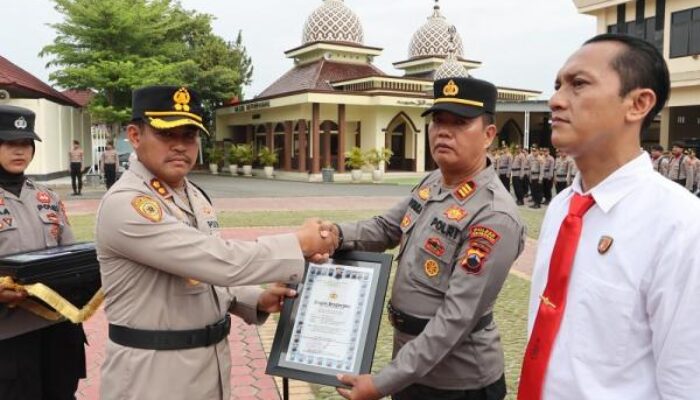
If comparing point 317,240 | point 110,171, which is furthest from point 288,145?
point 317,240

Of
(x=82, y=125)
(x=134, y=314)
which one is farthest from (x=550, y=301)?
(x=82, y=125)

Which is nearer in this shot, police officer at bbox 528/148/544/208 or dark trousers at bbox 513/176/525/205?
police officer at bbox 528/148/544/208

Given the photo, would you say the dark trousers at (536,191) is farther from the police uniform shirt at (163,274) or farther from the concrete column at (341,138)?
the police uniform shirt at (163,274)

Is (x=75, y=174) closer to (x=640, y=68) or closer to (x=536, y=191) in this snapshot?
(x=536, y=191)

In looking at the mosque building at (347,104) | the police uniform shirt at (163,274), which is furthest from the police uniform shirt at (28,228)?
the mosque building at (347,104)

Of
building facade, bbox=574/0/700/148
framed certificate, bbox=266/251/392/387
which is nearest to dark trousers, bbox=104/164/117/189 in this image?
framed certificate, bbox=266/251/392/387

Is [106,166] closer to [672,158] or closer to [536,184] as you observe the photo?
[536,184]

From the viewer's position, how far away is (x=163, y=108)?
2.23 m

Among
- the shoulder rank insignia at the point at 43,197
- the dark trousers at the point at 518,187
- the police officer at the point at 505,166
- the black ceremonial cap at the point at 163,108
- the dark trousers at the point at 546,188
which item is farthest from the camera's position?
the police officer at the point at 505,166

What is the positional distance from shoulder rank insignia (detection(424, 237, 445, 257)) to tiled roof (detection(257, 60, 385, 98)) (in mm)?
27441

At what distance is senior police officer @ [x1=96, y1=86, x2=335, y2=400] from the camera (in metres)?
2.06

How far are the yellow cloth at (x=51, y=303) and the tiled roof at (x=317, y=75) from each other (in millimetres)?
26942

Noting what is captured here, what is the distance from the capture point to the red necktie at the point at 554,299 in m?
1.61

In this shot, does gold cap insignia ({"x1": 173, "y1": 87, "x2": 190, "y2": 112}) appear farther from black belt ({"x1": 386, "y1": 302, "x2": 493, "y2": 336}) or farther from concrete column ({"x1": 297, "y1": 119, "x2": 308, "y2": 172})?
concrete column ({"x1": 297, "y1": 119, "x2": 308, "y2": 172})
